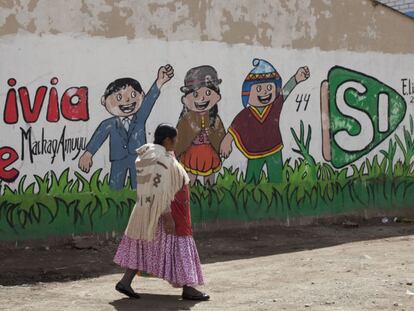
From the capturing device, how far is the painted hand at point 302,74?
11.5 meters

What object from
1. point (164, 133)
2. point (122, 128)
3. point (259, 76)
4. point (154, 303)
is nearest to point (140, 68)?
point (122, 128)

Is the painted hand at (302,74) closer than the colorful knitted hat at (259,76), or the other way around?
the colorful knitted hat at (259,76)

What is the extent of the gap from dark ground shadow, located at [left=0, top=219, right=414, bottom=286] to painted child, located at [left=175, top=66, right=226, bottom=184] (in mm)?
949

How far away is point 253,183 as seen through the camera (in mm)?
10969

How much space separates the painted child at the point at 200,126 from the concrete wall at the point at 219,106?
3 centimetres

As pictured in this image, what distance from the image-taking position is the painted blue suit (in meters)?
9.61

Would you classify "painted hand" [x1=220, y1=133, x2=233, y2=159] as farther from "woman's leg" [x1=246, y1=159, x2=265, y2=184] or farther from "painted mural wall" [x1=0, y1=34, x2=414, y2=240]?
"woman's leg" [x1=246, y1=159, x2=265, y2=184]

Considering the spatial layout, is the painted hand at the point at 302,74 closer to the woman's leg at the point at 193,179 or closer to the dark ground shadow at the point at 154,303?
the woman's leg at the point at 193,179

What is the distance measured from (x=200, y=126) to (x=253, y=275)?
3229mm

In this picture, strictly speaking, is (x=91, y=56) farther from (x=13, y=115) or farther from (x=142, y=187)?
(x=142, y=187)

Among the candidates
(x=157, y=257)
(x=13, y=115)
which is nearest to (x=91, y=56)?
(x=13, y=115)

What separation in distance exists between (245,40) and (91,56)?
8.20 feet

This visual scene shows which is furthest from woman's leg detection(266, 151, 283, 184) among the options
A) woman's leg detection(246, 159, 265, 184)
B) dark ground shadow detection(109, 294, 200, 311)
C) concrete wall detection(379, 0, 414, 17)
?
concrete wall detection(379, 0, 414, 17)

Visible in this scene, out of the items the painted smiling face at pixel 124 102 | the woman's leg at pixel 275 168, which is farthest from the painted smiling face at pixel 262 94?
the painted smiling face at pixel 124 102
